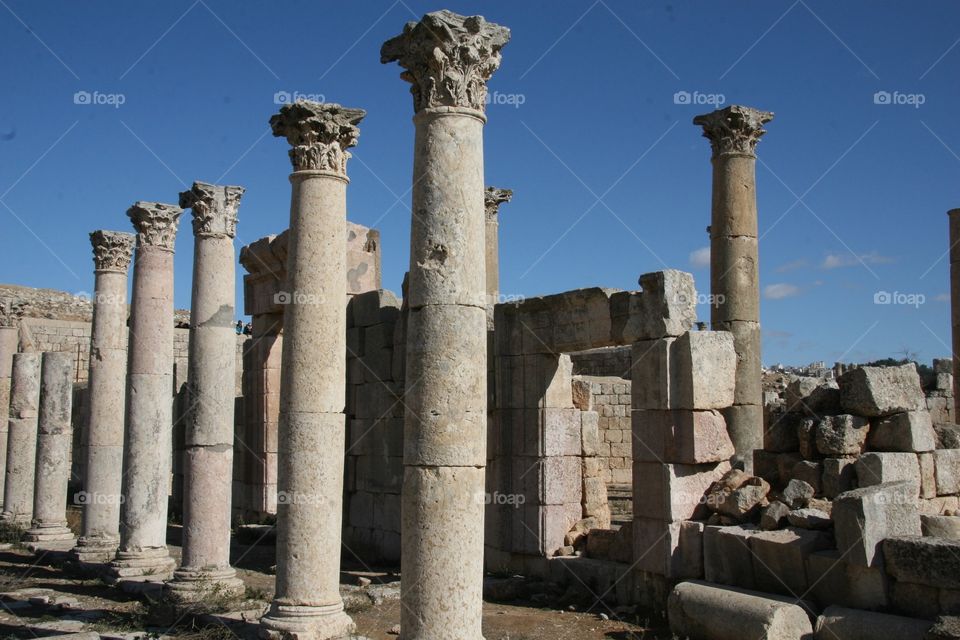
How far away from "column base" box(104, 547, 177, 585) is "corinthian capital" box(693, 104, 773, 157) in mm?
10702

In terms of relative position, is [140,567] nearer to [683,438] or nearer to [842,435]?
[683,438]

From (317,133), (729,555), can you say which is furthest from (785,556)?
(317,133)

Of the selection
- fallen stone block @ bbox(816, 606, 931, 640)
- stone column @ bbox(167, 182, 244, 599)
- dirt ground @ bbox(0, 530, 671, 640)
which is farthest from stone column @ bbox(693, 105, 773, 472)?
stone column @ bbox(167, 182, 244, 599)

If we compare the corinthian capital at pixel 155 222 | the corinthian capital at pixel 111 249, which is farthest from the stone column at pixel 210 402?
the corinthian capital at pixel 111 249

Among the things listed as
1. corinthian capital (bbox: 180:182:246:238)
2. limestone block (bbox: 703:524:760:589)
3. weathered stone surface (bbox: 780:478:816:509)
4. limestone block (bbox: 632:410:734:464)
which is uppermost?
corinthian capital (bbox: 180:182:246:238)

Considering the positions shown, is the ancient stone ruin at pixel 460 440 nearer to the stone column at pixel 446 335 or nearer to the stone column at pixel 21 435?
the stone column at pixel 446 335

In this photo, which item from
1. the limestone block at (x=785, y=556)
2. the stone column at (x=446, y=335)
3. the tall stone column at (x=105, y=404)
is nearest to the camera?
the stone column at (x=446, y=335)

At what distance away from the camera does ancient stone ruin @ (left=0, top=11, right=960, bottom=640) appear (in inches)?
302

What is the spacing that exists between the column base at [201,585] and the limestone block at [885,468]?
7.40 metres

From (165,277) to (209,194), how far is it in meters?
2.25

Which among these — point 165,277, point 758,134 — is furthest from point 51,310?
point 758,134

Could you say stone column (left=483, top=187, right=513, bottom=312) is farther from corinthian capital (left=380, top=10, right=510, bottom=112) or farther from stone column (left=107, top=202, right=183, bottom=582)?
corinthian capital (left=380, top=10, right=510, bottom=112)

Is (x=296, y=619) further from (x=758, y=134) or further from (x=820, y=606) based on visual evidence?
(x=758, y=134)

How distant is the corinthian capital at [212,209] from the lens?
501 inches
